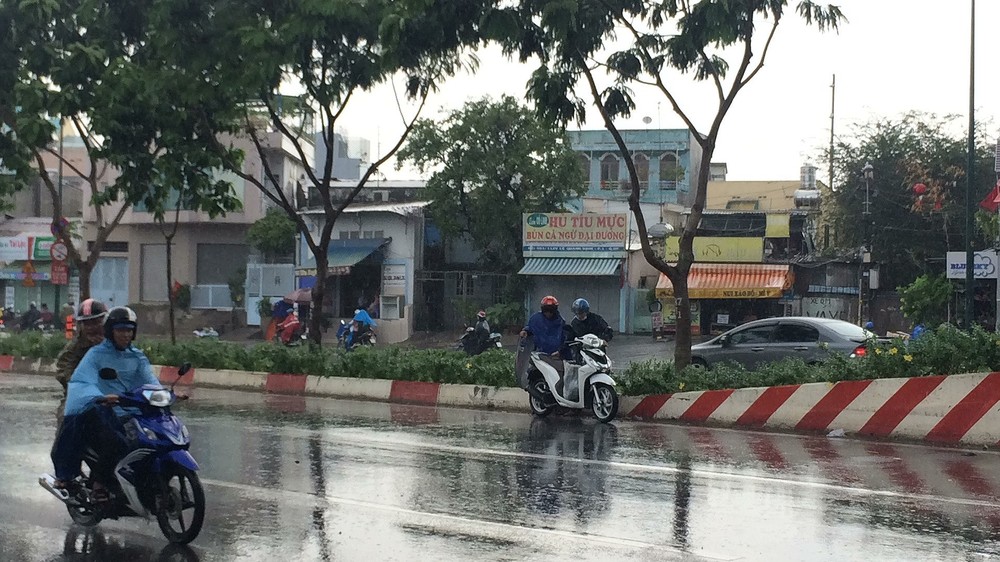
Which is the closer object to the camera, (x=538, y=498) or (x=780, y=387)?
(x=538, y=498)

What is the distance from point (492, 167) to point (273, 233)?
1049 cm

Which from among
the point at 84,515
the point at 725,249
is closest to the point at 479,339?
the point at 725,249

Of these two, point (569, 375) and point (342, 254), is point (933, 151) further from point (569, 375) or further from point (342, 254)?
point (569, 375)

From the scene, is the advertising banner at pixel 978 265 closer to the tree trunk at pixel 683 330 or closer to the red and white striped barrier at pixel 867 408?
the tree trunk at pixel 683 330

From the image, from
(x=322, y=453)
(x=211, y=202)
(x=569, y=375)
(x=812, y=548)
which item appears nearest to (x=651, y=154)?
(x=211, y=202)

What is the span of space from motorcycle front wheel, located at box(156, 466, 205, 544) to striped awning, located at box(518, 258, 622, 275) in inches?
1444

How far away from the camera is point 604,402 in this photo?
590 inches

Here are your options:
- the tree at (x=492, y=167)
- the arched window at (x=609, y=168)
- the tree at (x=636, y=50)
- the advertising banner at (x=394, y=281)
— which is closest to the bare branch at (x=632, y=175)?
the tree at (x=636, y=50)

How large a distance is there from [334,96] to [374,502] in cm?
1169

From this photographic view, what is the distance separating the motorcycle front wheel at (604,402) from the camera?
48.9 ft

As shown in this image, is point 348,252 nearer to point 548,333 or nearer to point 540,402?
point 540,402

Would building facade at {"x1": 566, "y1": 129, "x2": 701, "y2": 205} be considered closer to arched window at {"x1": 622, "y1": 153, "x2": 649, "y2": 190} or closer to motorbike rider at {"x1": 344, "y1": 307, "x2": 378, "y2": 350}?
arched window at {"x1": 622, "y1": 153, "x2": 649, "y2": 190}

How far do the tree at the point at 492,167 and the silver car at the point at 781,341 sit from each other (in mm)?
20572

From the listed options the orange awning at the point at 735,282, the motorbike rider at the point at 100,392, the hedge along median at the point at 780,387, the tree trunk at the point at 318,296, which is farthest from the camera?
the orange awning at the point at 735,282
